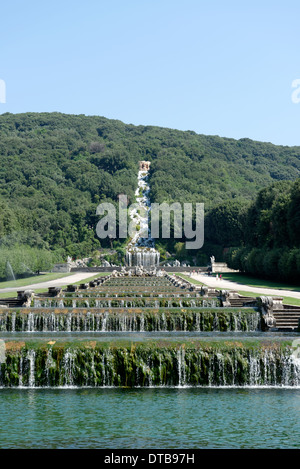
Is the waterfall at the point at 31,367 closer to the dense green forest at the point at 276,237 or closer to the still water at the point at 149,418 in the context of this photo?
the still water at the point at 149,418

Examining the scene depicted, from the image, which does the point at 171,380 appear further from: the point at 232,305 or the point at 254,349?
the point at 232,305

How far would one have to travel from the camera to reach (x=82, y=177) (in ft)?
616

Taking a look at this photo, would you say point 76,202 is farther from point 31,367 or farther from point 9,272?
point 31,367

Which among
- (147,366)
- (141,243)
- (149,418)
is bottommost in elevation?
(149,418)

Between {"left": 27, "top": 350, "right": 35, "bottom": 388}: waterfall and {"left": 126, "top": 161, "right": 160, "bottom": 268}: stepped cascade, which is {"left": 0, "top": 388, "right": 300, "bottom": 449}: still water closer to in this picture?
{"left": 27, "top": 350, "right": 35, "bottom": 388}: waterfall

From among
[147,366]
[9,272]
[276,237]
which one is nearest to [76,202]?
[9,272]

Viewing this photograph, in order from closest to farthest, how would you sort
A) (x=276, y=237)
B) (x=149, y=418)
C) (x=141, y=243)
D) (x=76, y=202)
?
(x=149, y=418)
(x=276, y=237)
(x=141, y=243)
(x=76, y=202)

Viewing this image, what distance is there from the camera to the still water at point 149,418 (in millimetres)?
11172

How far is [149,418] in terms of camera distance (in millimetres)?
12891

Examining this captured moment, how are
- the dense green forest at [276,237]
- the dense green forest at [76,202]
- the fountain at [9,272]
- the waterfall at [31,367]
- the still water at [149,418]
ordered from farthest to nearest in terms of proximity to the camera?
the dense green forest at [76,202], the fountain at [9,272], the dense green forest at [276,237], the waterfall at [31,367], the still water at [149,418]

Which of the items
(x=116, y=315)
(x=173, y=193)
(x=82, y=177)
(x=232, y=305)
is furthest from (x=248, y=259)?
(x=82, y=177)

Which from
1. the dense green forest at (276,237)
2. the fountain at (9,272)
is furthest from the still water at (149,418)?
the fountain at (9,272)

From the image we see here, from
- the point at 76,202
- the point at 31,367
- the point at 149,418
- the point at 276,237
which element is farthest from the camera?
the point at 76,202

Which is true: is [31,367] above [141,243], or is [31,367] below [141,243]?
below
